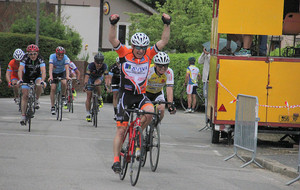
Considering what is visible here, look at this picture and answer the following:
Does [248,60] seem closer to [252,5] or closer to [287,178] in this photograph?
[252,5]

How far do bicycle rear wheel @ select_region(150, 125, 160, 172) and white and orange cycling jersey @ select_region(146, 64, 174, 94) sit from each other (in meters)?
2.10

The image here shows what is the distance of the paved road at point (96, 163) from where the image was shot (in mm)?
9148

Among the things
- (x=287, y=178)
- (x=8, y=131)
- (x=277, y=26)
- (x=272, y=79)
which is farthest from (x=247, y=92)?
(x=8, y=131)

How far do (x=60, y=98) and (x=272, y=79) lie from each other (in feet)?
21.2

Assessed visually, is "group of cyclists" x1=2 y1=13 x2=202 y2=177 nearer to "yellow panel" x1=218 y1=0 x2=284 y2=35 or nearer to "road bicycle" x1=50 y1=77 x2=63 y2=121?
"road bicycle" x1=50 y1=77 x2=63 y2=121

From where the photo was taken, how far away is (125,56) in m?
9.91

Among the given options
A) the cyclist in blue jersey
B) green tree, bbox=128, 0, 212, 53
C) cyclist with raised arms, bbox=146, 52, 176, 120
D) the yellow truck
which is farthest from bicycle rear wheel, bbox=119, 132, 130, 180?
green tree, bbox=128, 0, 212, 53

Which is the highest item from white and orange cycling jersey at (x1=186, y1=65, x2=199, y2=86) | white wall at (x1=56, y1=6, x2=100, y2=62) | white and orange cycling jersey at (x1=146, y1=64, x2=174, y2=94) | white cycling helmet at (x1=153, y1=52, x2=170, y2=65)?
white wall at (x1=56, y1=6, x2=100, y2=62)

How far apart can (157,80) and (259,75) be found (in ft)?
11.5

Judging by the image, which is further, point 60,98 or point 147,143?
point 60,98

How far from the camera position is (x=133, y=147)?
364 inches

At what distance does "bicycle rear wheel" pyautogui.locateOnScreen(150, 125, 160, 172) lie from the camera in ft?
34.1

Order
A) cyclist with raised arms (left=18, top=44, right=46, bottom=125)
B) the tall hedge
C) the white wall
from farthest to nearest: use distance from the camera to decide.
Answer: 1. the white wall
2. the tall hedge
3. cyclist with raised arms (left=18, top=44, right=46, bottom=125)

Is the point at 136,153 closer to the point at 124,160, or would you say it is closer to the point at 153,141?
the point at 124,160
